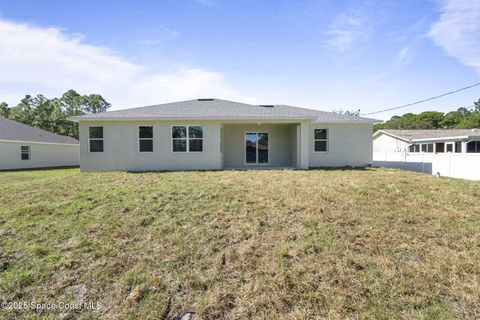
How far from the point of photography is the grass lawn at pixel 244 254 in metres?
3.04

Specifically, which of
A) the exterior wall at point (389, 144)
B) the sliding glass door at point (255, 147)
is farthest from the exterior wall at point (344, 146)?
the exterior wall at point (389, 144)

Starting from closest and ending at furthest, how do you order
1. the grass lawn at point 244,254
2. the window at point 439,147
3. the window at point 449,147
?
the grass lawn at point 244,254 < the window at point 449,147 < the window at point 439,147

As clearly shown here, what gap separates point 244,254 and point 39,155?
2570 centimetres

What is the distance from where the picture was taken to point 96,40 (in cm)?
1054

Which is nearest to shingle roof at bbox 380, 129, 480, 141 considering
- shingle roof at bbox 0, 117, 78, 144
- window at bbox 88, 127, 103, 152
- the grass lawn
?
the grass lawn

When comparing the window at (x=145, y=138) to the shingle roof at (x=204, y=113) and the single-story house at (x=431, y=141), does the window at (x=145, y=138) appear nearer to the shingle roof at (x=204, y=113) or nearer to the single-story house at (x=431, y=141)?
the shingle roof at (x=204, y=113)

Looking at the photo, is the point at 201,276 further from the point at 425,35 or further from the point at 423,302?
the point at 425,35

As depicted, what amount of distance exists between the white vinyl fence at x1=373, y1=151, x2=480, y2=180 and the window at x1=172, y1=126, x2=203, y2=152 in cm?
1228

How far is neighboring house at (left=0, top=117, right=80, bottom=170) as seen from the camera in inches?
781

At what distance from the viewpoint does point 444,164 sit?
42.9ft

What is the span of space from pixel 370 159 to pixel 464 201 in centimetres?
822

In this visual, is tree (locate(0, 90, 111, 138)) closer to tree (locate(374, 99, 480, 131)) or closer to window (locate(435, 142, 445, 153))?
window (locate(435, 142, 445, 153))

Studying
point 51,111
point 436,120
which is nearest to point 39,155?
point 51,111

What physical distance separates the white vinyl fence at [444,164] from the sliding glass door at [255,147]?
8.84 meters
